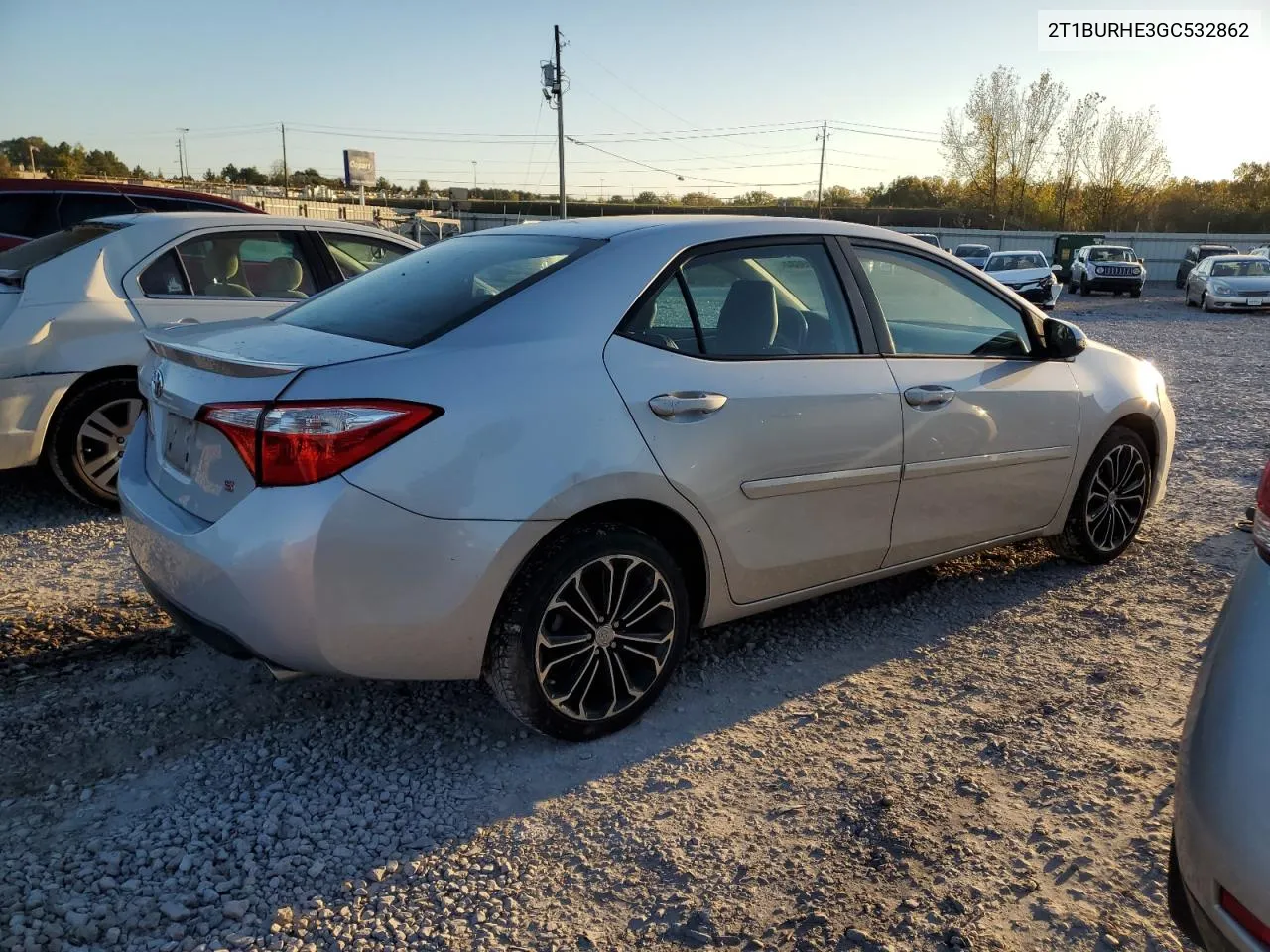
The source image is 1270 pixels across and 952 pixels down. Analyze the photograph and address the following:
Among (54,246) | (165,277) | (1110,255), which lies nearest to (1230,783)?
(165,277)

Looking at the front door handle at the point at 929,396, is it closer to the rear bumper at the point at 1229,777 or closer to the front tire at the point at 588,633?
the front tire at the point at 588,633

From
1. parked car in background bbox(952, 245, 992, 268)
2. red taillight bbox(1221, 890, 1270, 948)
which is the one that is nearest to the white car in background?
red taillight bbox(1221, 890, 1270, 948)

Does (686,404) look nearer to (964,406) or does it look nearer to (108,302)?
(964,406)

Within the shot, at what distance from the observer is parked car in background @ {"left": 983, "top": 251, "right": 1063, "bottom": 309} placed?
23.2 m

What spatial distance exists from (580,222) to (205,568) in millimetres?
1887

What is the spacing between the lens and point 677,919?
90.7 inches

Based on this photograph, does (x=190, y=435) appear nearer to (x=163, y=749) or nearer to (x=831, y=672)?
(x=163, y=749)

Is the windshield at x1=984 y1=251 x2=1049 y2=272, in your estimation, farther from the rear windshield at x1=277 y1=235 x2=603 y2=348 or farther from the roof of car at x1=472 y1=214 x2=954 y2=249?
the rear windshield at x1=277 y1=235 x2=603 y2=348

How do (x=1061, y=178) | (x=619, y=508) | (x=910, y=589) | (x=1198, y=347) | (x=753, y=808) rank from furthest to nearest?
(x=1061, y=178) → (x=1198, y=347) → (x=910, y=589) → (x=619, y=508) → (x=753, y=808)

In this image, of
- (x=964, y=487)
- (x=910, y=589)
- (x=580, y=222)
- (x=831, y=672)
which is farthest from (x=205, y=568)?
(x=910, y=589)

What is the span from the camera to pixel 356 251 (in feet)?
21.0

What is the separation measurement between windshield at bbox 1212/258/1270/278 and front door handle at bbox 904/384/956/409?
1012 inches

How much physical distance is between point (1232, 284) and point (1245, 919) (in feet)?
88.6

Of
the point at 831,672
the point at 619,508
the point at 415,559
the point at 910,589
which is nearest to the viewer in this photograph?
the point at 415,559
